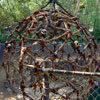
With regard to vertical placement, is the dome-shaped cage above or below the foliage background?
below

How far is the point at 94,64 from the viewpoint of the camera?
2277 millimetres

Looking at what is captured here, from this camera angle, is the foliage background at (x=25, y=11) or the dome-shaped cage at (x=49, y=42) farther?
the foliage background at (x=25, y=11)

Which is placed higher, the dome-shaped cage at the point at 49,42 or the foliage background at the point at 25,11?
the foliage background at the point at 25,11

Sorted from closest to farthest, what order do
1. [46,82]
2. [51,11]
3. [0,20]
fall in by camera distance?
1. [46,82]
2. [51,11]
3. [0,20]

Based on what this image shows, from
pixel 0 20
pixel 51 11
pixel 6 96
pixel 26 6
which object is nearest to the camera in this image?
pixel 51 11

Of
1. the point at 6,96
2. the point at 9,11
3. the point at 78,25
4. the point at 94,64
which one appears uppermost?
the point at 9,11

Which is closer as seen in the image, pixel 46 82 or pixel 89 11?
pixel 46 82

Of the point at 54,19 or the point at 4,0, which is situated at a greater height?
the point at 4,0

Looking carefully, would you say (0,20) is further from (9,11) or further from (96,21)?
(96,21)

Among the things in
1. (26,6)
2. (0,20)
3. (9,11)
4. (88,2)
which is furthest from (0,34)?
(88,2)

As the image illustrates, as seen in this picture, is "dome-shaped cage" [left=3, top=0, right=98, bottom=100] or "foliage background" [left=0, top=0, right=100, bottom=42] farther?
"foliage background" [left=0, top=0, right=100, bottom=42]

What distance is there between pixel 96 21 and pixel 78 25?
5.32 metres

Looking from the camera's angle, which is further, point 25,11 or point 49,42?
point 25,11

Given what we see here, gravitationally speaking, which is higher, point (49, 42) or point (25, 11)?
point (25, 11)
